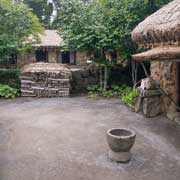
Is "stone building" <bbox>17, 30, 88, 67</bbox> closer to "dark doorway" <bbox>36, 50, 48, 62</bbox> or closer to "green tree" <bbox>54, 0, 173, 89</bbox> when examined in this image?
"dark doorway" <bbox>36, 50, 48, 62</bbox>

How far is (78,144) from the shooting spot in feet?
25.2

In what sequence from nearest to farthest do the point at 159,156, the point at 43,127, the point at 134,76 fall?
1. the point at 159,156
2. the point at 43,127
3. the point at 134,76

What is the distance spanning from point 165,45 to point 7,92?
30.8 feet

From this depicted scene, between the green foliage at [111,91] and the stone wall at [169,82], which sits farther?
the green foliage at [111,91]

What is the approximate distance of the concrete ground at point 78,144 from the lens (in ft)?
20.0

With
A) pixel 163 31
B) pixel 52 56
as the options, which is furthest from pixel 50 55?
pixel 163 31

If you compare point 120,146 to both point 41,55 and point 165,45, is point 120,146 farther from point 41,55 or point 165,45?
point 41,55

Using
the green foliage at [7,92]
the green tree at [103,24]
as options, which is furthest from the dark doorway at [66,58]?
the green foliage at [7,92]

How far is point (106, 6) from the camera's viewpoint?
14000mm

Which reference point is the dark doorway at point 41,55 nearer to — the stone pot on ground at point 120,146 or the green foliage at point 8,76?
the green foliage at point 8,76

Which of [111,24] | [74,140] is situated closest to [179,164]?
[74,140]

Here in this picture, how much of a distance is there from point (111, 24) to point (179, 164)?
869 centimetres

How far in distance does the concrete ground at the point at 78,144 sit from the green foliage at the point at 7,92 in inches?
81.3

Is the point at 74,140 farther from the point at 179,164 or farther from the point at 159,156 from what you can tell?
the point at 179,164
